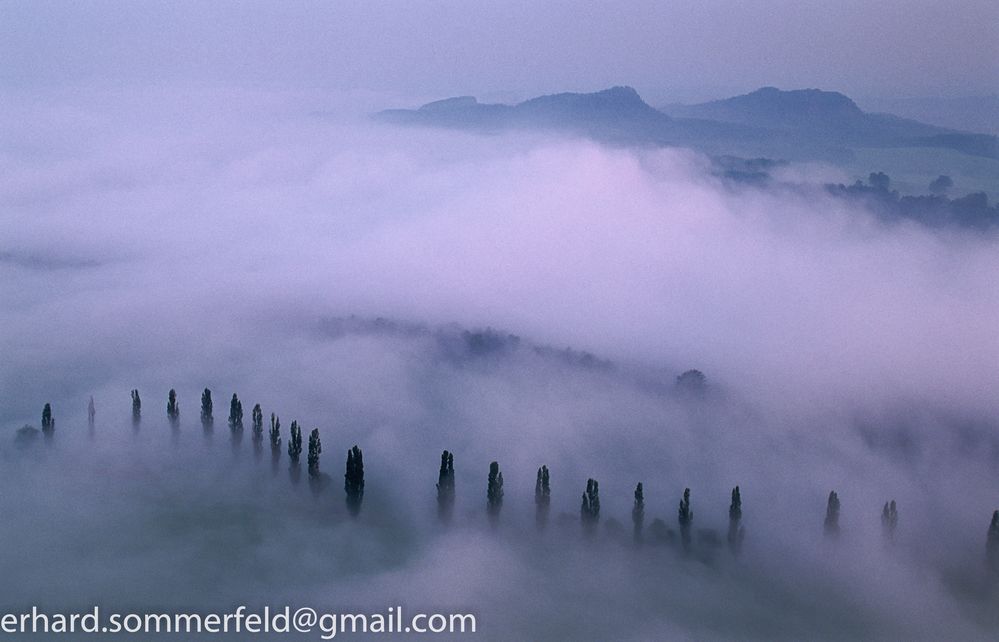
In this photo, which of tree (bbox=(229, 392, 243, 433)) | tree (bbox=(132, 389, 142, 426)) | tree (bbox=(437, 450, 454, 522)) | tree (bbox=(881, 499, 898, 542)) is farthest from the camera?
tree (bbox=(132, 389, 142, 426))

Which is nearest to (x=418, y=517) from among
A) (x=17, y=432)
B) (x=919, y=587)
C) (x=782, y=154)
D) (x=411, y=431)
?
(x=411, y=431)

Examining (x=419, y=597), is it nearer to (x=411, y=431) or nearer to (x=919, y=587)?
(x=919, y=587)

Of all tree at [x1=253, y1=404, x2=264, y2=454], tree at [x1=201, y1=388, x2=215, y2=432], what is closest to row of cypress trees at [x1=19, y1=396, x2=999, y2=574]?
tree at [x1=253, y1=404, x2=264, y2=454]

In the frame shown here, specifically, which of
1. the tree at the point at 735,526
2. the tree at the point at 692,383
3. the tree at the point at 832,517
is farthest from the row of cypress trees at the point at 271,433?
the tree at the point at 692,383

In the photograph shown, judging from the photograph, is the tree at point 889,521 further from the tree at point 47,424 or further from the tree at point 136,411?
the tree at point 47,424

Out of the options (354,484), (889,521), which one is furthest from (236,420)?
(889,521)

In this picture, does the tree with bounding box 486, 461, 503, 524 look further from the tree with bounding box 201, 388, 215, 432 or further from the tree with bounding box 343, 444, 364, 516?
the tree with bounding box 201, 388, 215, 432

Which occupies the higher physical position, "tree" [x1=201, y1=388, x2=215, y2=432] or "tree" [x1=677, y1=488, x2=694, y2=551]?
"tree" [x1=201, y1=388, x2=215, y2=432]

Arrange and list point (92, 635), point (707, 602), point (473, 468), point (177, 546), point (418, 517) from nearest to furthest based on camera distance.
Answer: point (92, 635)
point (707, 602)
point (177, 546)
point (418, 517)
point (473, 468)
